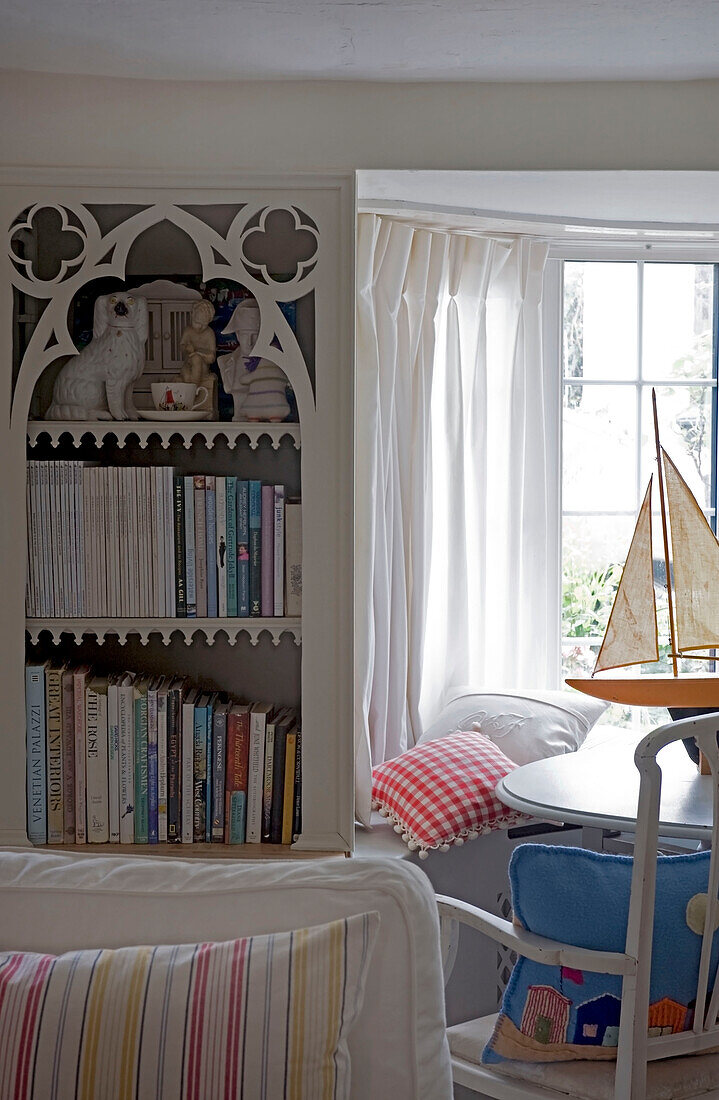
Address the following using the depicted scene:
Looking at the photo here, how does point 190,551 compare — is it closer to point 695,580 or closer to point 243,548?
point 243,548

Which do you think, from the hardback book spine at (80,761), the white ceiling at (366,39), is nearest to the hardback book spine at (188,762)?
the hardback book spine at (80,761)

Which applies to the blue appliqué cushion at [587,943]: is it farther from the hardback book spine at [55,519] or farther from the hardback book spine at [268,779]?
the hardback book spine at [55,519]

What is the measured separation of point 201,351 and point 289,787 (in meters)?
0.98

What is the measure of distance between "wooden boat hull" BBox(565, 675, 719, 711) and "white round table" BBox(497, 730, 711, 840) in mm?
142

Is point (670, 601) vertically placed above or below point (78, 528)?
below

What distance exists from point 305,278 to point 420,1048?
1.49 m

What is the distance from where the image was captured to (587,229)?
2779mm

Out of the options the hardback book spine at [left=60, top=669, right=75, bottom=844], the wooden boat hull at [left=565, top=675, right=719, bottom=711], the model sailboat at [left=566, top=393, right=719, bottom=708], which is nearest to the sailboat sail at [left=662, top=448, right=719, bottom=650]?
the model sailboat at [left=566, top=393, right=719, bottom=708]

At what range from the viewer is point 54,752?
2121mm

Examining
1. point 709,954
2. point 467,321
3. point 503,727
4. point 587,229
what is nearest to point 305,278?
point 467,321

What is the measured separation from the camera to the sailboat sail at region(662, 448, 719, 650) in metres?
2.51

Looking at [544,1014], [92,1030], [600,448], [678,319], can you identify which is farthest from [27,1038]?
[678,319]

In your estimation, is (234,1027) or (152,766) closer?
(234,1027)

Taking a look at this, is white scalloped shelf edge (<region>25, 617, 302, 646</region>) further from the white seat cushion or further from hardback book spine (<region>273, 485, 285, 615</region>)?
the white seat cushion
